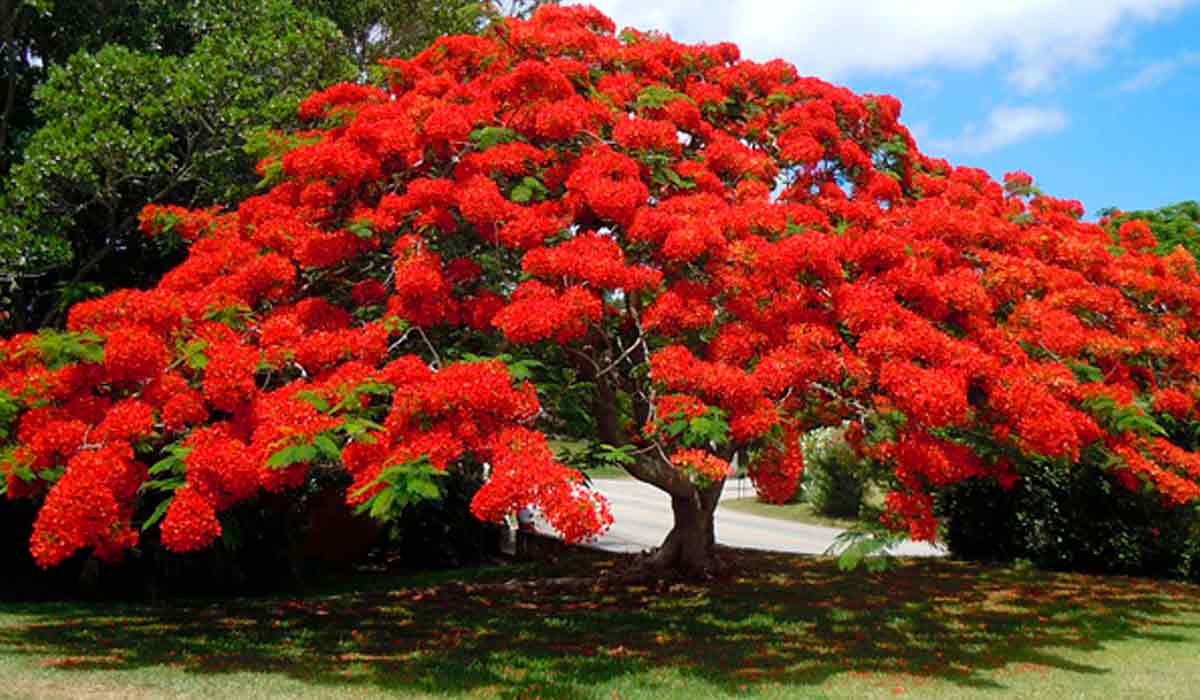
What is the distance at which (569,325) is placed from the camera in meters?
8.37

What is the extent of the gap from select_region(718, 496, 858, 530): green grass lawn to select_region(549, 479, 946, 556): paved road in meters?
0.71

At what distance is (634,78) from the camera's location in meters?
11.9

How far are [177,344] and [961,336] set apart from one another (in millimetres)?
7873

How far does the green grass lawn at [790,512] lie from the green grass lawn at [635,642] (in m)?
16.4

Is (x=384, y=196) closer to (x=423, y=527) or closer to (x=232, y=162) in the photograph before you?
(x=232, y=162)

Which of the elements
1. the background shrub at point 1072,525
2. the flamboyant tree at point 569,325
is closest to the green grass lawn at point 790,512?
the background shrub at point 1072,525

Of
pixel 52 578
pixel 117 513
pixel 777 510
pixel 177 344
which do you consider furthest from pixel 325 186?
pixel 777 510

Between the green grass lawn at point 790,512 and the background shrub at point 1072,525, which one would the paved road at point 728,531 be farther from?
the background shrub at point 1072,525

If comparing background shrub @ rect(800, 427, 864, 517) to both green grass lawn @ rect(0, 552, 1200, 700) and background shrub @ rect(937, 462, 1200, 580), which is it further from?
green grass lawn @ rect(0, 552, 1200, 700)

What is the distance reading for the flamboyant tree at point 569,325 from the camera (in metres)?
7.64

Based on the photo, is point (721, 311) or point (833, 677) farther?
point (721, 311)

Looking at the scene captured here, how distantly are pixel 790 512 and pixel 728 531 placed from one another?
793cm

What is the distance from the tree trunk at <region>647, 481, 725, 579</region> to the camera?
14.2 m

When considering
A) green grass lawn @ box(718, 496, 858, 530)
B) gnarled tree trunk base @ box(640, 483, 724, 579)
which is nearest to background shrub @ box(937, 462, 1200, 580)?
gnarled tree trunk base @ box(640, 483, 724, 579)
